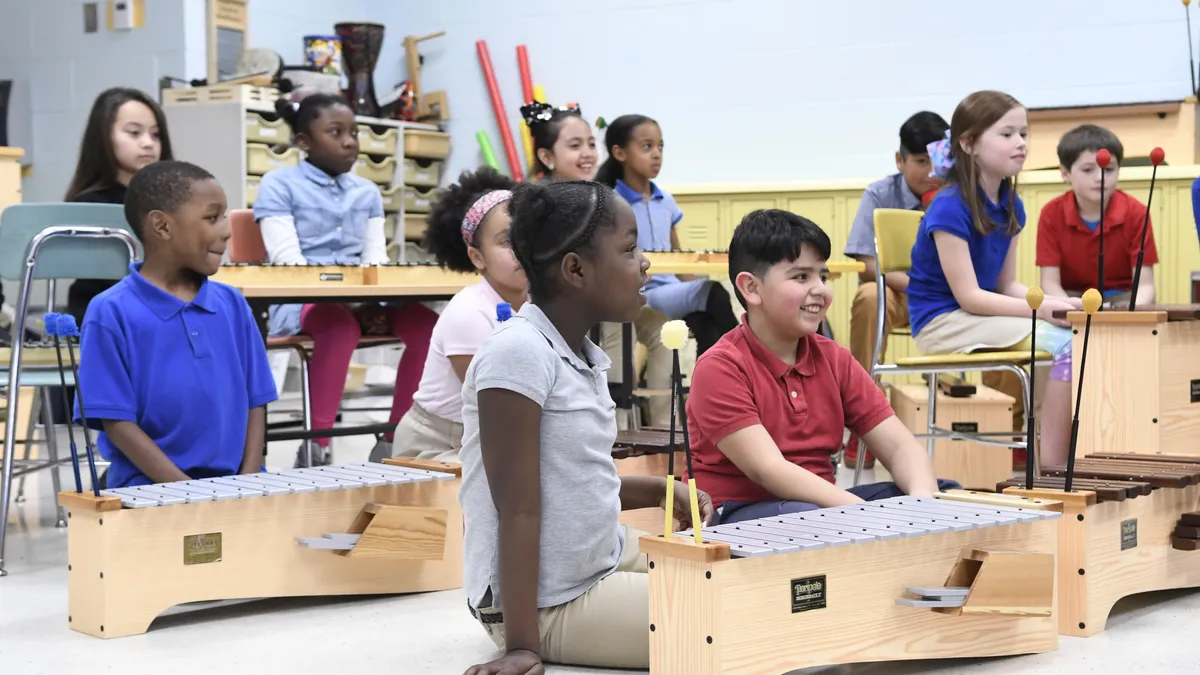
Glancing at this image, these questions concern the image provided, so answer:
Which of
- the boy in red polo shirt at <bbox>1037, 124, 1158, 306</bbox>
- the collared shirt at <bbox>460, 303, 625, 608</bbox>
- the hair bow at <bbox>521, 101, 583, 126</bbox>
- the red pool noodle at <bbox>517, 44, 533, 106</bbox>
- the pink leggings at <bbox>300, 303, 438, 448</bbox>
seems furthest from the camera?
the red pool noodle at <bbox>517, 44, 533, 106</bbox>

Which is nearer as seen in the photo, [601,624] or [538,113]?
[601,624]

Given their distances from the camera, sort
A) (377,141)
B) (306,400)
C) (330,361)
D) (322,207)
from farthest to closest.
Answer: (377,141), (322,207), (330,361), (306,400)

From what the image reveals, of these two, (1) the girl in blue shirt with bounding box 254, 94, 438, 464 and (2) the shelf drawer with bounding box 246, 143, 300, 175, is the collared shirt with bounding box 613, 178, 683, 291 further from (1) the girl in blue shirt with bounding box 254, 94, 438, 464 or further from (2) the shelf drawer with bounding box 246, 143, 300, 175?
(2) the shelf drawer with bounding box 246, 143, 300, 175

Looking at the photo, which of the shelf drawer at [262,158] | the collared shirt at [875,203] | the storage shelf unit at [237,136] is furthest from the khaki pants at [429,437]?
the shelf drawer at [262,158]

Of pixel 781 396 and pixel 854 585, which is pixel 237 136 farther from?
pixel 854 585

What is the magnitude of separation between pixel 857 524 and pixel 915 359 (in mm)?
1623

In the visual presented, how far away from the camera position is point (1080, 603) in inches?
97.3

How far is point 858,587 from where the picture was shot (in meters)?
2.10

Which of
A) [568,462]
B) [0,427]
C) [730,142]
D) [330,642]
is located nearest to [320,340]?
[0,427]

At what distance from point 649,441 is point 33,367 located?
1.50m

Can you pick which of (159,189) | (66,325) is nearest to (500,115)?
(159,189)

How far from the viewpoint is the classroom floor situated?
229 centimetres

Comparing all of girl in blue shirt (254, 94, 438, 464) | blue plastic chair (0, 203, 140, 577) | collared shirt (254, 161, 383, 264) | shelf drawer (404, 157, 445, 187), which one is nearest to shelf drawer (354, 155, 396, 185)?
shelf drawer (404, 157, 445, 187)

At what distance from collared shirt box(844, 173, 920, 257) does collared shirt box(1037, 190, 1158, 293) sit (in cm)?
88
